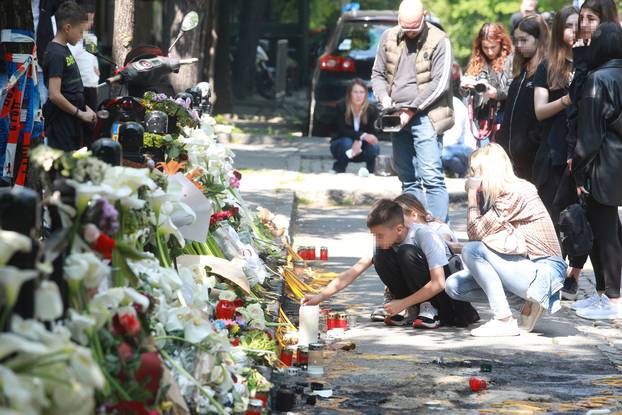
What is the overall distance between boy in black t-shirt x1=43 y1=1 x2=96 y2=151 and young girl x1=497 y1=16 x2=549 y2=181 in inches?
115

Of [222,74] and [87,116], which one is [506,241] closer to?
[87,116]

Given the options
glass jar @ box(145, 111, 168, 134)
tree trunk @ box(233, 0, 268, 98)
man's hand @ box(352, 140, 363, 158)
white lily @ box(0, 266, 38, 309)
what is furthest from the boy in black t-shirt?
tree trunk @ box(233, 0, 268, 98)

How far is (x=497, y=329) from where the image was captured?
7160 mm

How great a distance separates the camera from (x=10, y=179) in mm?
7520

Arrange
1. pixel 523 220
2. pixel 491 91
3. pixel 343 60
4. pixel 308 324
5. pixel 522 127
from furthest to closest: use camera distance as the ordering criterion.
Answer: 1. pixel 343 60
2. pixel 491 91
3. pixel 522 127
4. pixel 523 220
5. pixel 308 324

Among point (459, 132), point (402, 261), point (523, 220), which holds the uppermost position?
point (523, 220)

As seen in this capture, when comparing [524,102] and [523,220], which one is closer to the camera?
[523,220]

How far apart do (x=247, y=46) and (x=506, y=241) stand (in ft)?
73.3

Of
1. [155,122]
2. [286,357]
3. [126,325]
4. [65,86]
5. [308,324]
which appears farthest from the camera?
[65,86]

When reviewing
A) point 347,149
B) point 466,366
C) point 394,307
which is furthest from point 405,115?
point 347,149

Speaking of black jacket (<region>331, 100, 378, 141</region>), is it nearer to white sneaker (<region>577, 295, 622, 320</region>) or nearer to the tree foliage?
white sneaker (<region>577, 295, 622, 320</region>)

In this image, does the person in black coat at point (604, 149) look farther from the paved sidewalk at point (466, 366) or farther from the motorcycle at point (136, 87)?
the motorcycle at point (136, 87)

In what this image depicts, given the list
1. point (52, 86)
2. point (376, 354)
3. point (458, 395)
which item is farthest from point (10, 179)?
point (458, 395)

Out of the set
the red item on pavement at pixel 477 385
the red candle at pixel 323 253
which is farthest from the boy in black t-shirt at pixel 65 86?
the red item on pavement at pixel 477 385
